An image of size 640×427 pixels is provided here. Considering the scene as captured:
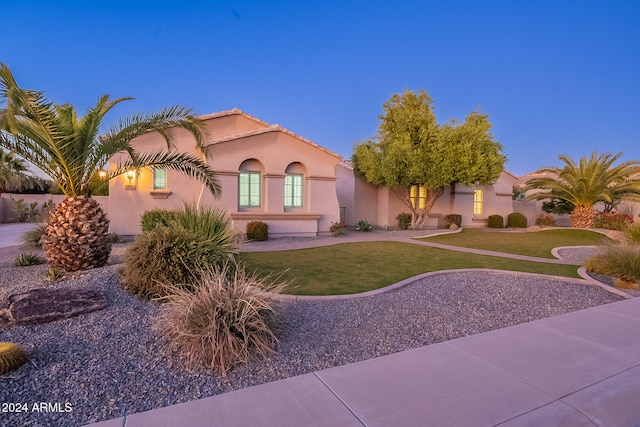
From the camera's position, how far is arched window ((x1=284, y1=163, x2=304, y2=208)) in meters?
16.7

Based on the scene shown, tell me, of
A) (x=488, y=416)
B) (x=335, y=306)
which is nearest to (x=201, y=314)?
(x=335, y=306)

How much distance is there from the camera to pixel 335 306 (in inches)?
246

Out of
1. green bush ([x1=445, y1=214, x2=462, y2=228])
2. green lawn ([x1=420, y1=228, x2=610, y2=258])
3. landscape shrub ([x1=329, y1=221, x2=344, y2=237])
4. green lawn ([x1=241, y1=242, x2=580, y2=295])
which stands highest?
green bush ([x1=445, y1=214, x2=462, y2=228])

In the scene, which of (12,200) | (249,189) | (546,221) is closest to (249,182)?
(249,189)

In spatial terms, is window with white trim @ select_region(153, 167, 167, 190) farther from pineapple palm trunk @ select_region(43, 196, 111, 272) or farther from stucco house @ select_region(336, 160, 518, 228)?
stucco house @ select_region(336, 160, 518, 228)

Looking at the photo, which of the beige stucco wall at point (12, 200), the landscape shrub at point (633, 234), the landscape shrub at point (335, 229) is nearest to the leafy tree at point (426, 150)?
the landscape shrub at point (335, 229)

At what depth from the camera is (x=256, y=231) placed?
14812 mm

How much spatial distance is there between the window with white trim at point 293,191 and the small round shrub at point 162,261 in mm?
10216

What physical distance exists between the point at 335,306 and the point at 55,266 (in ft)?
21.3

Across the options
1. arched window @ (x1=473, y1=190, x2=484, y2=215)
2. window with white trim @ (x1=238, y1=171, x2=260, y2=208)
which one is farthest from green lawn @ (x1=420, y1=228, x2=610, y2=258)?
window with white trim @ (x1=238, y1=171, x2=260, y2=208)

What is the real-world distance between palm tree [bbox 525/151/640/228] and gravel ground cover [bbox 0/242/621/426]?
1678 centimetres

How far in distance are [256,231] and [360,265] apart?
6.10 meters

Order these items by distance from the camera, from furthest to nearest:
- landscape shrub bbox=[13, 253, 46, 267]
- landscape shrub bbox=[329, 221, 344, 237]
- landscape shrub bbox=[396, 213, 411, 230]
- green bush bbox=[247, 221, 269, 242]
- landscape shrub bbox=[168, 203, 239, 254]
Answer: landscape shrub bbox=[396, 213, 411, 230], landscape shrub bbox=[329, 221, 344, 237], green bush bbox=[247, 221, 269, 242], landscape shrub bbox=[13, 253, 46, 267], landscape shrub bbox=[168, 203, 239, 254]

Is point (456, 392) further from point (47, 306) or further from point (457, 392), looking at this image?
point (47, 306)
